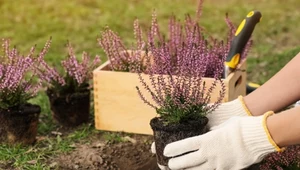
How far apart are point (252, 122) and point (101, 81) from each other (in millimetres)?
1182

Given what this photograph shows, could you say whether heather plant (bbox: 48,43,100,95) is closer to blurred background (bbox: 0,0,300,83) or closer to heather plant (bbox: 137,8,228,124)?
heather plant (bbox: 137,8,228,124)

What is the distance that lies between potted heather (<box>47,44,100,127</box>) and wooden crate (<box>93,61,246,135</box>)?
11cm

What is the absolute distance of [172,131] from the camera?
279cm

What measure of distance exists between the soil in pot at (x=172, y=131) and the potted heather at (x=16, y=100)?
0.86 metres

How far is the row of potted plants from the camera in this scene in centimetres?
331

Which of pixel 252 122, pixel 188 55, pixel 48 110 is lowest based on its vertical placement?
pixel 48 110

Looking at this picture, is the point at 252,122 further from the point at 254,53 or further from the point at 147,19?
the point at 147,19

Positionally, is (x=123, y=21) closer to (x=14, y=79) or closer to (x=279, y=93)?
(x=14, y=79)

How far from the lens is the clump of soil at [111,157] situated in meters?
3.28

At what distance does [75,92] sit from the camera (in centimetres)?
368

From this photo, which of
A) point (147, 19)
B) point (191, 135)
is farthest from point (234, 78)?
point (147, 19)

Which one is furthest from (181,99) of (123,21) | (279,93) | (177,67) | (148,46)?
(123,21)

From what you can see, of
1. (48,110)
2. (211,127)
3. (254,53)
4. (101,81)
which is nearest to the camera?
(211,127)

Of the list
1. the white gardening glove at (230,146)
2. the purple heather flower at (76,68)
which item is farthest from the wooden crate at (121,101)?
the white gardening glove at (230,146)
